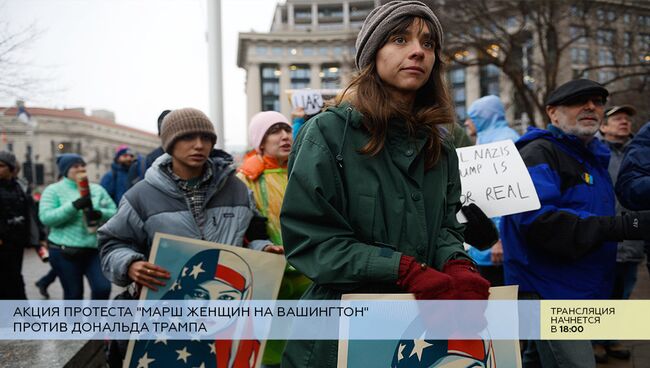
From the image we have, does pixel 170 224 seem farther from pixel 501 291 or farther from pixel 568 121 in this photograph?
pixel 568 121

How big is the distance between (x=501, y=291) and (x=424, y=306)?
0.26 metres

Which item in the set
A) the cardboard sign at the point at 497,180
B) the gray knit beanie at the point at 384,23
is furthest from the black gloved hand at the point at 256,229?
the gray knit beanie at the point at 384,23

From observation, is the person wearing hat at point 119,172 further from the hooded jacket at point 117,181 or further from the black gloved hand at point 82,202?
the black gloved hand at point 82,202

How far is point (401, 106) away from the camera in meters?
1.70

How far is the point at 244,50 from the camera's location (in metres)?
86.9

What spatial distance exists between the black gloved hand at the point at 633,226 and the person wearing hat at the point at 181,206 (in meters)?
1.82

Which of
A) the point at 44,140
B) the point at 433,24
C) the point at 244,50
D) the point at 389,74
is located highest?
the point at 244,50

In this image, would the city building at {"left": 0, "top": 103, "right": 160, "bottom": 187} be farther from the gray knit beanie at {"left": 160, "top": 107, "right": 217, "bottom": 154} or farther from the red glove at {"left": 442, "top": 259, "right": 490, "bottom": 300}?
the red glove at {"left": 442, "top": 259, "right": 490, "bottom": 300}

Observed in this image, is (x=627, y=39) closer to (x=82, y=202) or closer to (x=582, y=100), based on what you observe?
(x=582, y=100)

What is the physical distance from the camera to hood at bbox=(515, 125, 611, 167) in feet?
9.61

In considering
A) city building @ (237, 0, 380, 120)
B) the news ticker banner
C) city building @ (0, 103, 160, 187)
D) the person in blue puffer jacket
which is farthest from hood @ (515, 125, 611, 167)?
city building @ (237, 0, 380, 120)

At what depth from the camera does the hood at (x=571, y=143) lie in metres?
2.93

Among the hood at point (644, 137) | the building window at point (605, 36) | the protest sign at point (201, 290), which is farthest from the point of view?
the building window at point (605, 36)

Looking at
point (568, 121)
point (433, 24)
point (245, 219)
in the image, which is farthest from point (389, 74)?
point (568, 121)
